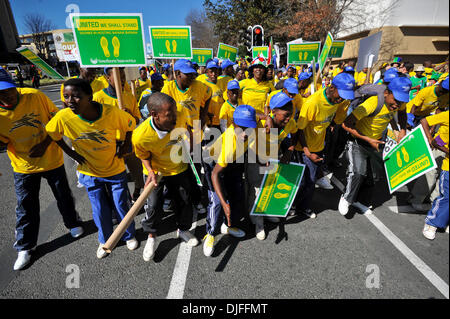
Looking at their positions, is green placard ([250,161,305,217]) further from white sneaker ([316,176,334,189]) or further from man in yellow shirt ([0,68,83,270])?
man in yellow shirt ([0,68,83,270])

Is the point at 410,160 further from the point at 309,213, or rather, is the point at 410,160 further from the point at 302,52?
the point at 302,52

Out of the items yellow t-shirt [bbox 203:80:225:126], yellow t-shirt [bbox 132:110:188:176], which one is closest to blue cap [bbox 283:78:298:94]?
yellow t-shirt [bbox 203:80:225:126]

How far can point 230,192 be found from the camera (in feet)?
9.41

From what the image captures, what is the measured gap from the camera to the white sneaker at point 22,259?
2594 mm

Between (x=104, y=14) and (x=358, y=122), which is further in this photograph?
(x=358, y=122)

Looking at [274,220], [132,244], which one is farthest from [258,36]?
[132,244]

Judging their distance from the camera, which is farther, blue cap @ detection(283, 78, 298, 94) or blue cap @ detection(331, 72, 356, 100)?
blue cap @ detection(283, 78, 298, 94)

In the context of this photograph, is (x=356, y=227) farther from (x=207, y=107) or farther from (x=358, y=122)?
(x=207, y=107)

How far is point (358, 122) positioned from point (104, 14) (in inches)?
143

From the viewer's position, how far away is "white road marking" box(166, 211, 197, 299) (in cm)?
229

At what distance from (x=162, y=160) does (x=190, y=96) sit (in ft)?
5.56

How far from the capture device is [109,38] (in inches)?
114
